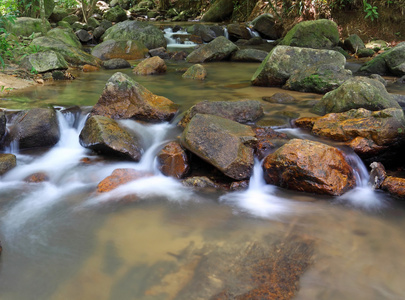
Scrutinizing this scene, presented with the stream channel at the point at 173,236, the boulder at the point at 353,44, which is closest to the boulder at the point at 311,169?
the stream channel at the point at 173,236

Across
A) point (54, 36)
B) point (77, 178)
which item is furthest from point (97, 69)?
point (77, 178)

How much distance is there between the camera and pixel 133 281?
105 inches

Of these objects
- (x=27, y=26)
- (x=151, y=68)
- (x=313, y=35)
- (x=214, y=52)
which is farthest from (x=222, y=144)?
(x=27, y=26)

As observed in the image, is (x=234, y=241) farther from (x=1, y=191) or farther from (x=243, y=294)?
(x=1, y=191)

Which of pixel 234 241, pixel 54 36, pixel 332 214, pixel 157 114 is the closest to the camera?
pixel 234 241

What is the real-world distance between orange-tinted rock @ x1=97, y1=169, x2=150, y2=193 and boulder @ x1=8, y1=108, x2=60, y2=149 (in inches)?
60.1

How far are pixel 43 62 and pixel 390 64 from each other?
918 centimetres

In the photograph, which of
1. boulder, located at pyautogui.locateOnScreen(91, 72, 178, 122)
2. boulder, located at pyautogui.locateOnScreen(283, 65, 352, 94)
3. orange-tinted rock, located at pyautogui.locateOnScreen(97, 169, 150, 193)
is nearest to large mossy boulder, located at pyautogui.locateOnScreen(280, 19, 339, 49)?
boulder, located at pyautogui.locateOnScreen(283, 65, 352, 94)

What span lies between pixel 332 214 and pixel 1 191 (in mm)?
3891

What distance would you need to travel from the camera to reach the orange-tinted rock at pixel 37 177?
4.43 m

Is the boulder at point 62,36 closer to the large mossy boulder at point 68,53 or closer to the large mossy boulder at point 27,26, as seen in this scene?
the large mossy boulder at point 68,53

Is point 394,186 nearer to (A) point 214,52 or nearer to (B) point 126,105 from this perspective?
(B) point 126,105

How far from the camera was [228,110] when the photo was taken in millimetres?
5480

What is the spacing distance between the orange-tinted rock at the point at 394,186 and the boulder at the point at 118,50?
9.72 m
